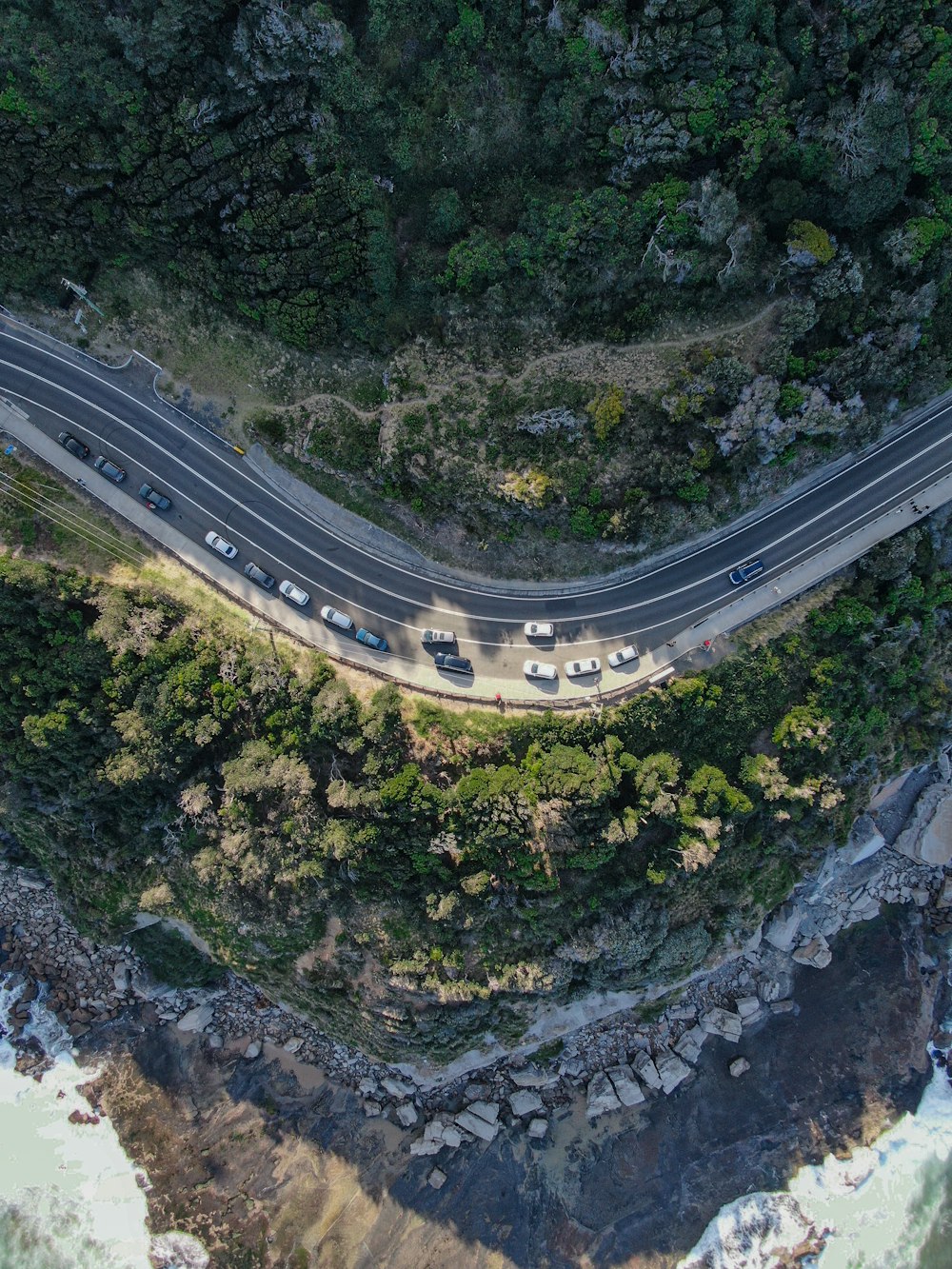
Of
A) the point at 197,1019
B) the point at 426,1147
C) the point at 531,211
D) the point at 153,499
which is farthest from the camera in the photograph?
the point at 197,1019

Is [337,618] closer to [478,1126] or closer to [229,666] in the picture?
[229,666]

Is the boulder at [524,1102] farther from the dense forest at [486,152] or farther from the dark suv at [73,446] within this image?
the dark suv at [73,446]

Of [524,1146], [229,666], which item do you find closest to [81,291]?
[229,666]

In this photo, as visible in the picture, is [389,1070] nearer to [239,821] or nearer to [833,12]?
[239,821]

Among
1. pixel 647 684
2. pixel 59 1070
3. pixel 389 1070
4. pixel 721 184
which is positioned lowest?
pixel 59 1070

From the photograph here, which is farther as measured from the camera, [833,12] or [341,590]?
[341,590]

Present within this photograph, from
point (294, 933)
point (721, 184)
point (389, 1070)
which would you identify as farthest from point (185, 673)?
point (721, 184)
